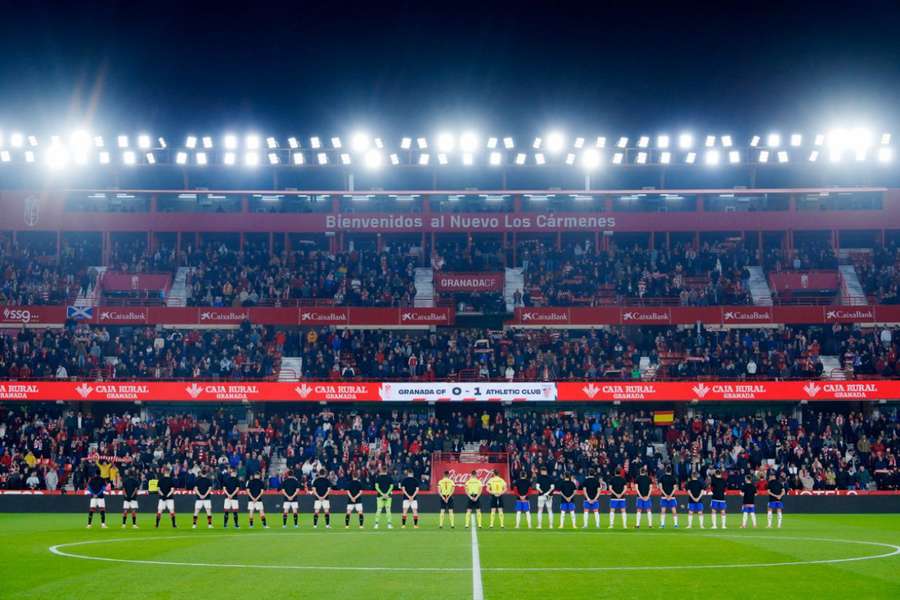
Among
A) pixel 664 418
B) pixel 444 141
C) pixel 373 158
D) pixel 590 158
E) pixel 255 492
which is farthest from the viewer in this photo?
pixel 590 158

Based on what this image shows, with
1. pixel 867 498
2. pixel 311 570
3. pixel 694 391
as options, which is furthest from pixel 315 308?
pixel 311 570

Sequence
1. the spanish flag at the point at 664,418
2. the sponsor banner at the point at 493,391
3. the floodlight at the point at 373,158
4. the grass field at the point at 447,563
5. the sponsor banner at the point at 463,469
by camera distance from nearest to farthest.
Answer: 1. the grass field at the point at 447,563
2. the sponsor banner at the point at 463,469
3. the sponsor banner at the point at 493,391
4. the spanish flag at the point at 664,418
5. the floodlight at the point at 373,158

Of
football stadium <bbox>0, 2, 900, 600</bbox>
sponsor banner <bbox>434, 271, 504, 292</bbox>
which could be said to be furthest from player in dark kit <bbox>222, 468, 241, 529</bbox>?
sponsor banner <bbox>434, 271, 504, 292</bbox>

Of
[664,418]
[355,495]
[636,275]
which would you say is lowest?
[355,495]

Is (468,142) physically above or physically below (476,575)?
above

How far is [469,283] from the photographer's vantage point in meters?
61.2

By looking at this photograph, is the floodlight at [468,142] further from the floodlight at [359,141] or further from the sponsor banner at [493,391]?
the sponsor banner at [493,391]

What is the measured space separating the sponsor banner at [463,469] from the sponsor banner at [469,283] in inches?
564

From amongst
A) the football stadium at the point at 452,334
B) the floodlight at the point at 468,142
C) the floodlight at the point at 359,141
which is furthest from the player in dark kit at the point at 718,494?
the floodlight at the point at 359,141

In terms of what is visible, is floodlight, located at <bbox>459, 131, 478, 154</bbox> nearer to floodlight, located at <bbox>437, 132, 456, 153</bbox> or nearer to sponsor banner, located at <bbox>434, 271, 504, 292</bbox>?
floodlight, located at <bbox>437, 132, 456, 153</bbox>

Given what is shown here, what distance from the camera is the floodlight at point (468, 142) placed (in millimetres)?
61562

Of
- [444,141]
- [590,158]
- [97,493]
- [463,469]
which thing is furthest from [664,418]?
[97,493]

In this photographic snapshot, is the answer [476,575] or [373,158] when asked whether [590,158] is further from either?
[476,575]

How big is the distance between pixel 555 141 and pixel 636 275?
936cm
